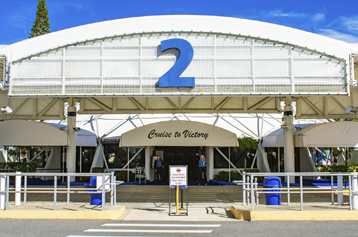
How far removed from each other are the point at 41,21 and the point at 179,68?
35944 millimetres

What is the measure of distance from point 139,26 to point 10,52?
4.87 metres

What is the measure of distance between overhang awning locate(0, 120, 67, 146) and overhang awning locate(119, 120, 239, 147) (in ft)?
9.45

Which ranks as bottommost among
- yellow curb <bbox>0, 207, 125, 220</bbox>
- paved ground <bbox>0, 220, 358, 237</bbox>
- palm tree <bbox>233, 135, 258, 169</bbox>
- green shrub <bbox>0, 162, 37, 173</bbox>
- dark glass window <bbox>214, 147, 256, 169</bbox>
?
paved ground <bbox>0, 220, 358, 237</bbox>

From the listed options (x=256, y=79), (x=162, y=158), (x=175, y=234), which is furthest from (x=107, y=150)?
(x=175, y=234)

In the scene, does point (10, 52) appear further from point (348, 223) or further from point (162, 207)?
point (348, 223)

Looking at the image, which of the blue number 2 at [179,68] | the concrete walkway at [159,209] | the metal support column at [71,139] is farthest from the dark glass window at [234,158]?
the blue number 2 at [179,68]

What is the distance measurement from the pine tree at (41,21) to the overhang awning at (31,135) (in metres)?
29.9

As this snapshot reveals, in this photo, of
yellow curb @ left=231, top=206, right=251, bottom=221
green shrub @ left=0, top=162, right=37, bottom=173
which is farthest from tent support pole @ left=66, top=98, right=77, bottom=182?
yellow curb @ left=231, top=206, right=251, bottom=221

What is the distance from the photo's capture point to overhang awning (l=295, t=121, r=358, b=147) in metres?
15.6

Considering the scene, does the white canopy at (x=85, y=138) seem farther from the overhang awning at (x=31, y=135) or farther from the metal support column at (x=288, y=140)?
the metal support column at (x=288, y=140)

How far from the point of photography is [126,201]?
1344 cm

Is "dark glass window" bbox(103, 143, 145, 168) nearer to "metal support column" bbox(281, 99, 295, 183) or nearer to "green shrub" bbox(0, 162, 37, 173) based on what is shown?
"green shrub" bbox(0, 162, 37, 173)

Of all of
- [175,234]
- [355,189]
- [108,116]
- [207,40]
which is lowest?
Result: [175,234]

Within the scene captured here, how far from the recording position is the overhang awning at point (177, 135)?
1650cm
